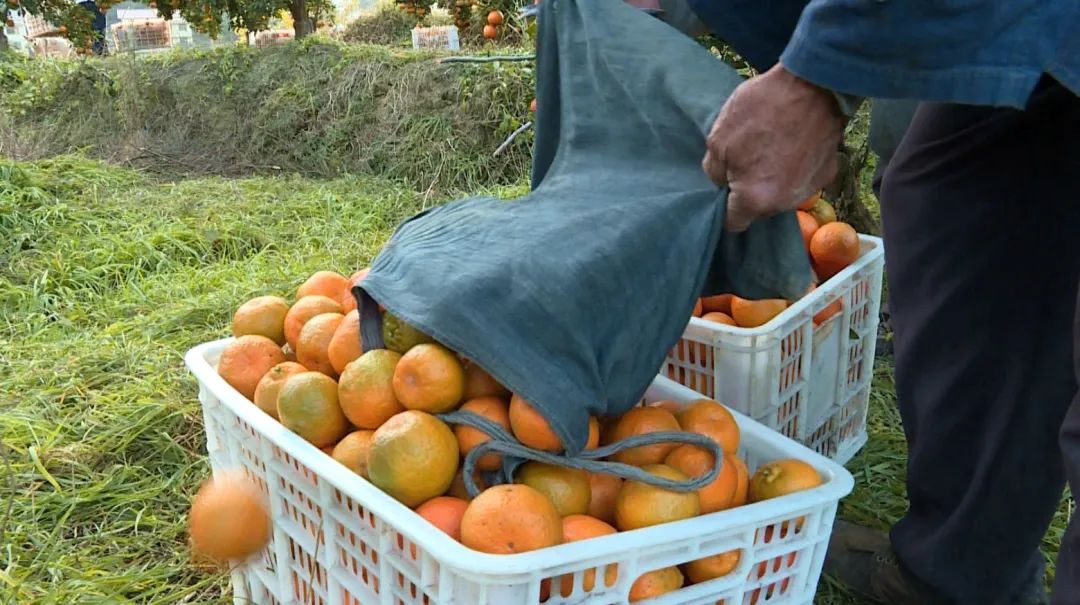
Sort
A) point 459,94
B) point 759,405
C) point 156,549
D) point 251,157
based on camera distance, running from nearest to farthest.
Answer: point 759,405, point 156,549, point 459,94, point 251,157

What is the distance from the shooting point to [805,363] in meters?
1.79

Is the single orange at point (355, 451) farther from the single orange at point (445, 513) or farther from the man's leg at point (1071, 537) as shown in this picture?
the man's leg at point (1071, 537)

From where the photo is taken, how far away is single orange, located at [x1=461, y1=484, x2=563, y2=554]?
3.31 ft

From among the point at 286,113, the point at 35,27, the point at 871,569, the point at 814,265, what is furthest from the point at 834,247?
the point at 35,27

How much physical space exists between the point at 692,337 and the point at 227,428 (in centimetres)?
86

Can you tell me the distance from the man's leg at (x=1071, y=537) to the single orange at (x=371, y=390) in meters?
0.83

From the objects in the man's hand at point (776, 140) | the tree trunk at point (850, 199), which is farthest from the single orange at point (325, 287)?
the tree trunk at point (850, 199)

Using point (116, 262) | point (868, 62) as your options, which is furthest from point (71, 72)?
point (868, 62)

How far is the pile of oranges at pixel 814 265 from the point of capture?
1.76 metres

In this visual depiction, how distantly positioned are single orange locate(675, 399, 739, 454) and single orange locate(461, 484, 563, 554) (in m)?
0.31

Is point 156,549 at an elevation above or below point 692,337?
below

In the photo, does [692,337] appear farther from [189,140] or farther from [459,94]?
[189,140]

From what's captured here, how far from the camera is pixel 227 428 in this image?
141 centimetres

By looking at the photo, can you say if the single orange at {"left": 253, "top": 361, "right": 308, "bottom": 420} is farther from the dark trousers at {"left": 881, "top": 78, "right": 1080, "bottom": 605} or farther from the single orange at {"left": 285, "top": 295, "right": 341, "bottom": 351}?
the dark trousers at {"left": 881, "top": 78, "right": 1080, "bottom": 605}
